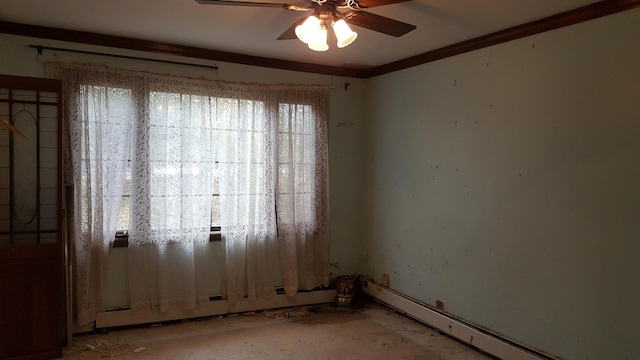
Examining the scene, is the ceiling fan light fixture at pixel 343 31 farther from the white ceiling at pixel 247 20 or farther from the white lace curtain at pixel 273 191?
the white lace curtain at pixel 273 191

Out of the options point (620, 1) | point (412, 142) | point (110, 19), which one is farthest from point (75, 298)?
point (620, 1)

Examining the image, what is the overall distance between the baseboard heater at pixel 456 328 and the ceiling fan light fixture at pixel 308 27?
2.53 m

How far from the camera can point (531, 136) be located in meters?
2.90

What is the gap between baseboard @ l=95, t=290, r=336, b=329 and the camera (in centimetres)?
345

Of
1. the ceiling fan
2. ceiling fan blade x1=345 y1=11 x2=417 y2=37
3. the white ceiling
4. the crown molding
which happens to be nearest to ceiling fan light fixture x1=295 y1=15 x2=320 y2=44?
the ceiling fan

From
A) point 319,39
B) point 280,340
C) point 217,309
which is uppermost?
point 319,39

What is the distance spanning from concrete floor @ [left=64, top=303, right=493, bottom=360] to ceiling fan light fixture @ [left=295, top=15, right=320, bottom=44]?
2.28 m

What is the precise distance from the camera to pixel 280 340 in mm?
3400

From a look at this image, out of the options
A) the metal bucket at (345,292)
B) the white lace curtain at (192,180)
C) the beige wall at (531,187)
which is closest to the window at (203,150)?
the white lace curtain at (192,180)

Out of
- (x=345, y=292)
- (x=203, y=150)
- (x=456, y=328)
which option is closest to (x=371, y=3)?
(x=203, y=150)

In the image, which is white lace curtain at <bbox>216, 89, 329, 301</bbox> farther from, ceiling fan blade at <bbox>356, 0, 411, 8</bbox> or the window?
ceiling fan blade at <bbox>356, 0, 411, 8</bbox>

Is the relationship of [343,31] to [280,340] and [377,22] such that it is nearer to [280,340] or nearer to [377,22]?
[377,22]

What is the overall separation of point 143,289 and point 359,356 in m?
1.91

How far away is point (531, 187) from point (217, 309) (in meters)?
2.87
